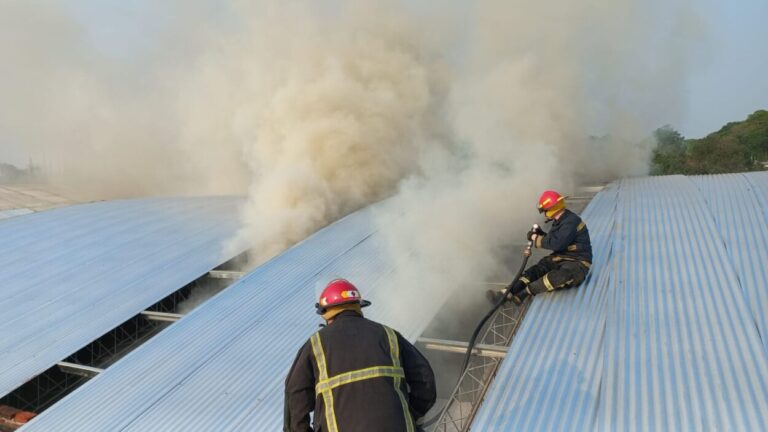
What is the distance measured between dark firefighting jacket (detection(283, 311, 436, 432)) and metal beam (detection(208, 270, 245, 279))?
5.48 metres

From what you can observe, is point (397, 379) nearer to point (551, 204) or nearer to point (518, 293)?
point (518, 293)

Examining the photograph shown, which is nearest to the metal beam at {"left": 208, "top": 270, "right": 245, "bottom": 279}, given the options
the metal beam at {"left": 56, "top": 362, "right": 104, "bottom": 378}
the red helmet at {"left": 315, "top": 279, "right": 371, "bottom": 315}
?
the metal beam at {"left": 56, "top": 362, "right": 104, "bottom": 378}

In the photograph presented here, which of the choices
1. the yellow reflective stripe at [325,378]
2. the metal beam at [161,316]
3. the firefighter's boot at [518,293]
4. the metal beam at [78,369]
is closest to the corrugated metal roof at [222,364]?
the metal beam at [78,369]

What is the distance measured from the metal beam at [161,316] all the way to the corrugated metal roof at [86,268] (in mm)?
143

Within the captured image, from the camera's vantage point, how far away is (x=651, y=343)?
12.2ft

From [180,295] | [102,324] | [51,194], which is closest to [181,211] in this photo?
[180,295]

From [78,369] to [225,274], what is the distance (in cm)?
258

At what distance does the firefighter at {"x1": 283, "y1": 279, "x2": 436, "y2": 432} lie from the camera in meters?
2.23

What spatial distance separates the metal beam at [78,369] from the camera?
17.3 feet

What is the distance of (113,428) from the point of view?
400cm

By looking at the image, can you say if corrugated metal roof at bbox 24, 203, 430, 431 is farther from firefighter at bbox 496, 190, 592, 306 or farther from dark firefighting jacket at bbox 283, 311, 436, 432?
dark firefighting jacket at bbox 283, 311, 436, 432

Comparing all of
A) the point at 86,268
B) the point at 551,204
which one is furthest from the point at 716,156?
the point at 86,268

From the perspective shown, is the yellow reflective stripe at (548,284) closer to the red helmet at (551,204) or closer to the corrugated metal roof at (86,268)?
the red helmet at (551,204)

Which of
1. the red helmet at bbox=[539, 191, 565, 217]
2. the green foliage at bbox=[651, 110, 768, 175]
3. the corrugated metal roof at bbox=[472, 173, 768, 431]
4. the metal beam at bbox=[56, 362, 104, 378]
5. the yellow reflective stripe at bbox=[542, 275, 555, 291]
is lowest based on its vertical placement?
the green foliage at bbox=[651, 110, 768, 175]
